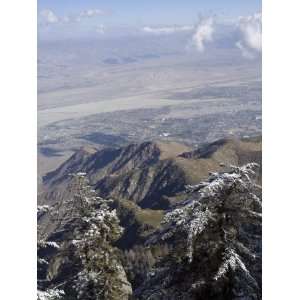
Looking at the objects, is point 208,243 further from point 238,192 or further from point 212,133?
point 212,133

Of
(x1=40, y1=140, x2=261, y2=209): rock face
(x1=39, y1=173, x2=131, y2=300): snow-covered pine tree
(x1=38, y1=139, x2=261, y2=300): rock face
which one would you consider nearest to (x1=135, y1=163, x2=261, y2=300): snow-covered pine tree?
(x1=38, y1=139, x2=261, y2=300): rock face

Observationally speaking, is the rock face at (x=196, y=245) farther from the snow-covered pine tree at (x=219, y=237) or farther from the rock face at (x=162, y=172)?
the rock face at (x=162, y=172)

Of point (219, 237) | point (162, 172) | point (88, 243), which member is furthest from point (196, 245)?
point (162, 172)

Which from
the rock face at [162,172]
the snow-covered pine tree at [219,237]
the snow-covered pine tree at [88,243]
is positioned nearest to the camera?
the snow-covered pine tree at [219,237]

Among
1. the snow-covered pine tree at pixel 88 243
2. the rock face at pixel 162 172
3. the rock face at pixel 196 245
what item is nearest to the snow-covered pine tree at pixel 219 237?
the rock face at pixel 196 245
